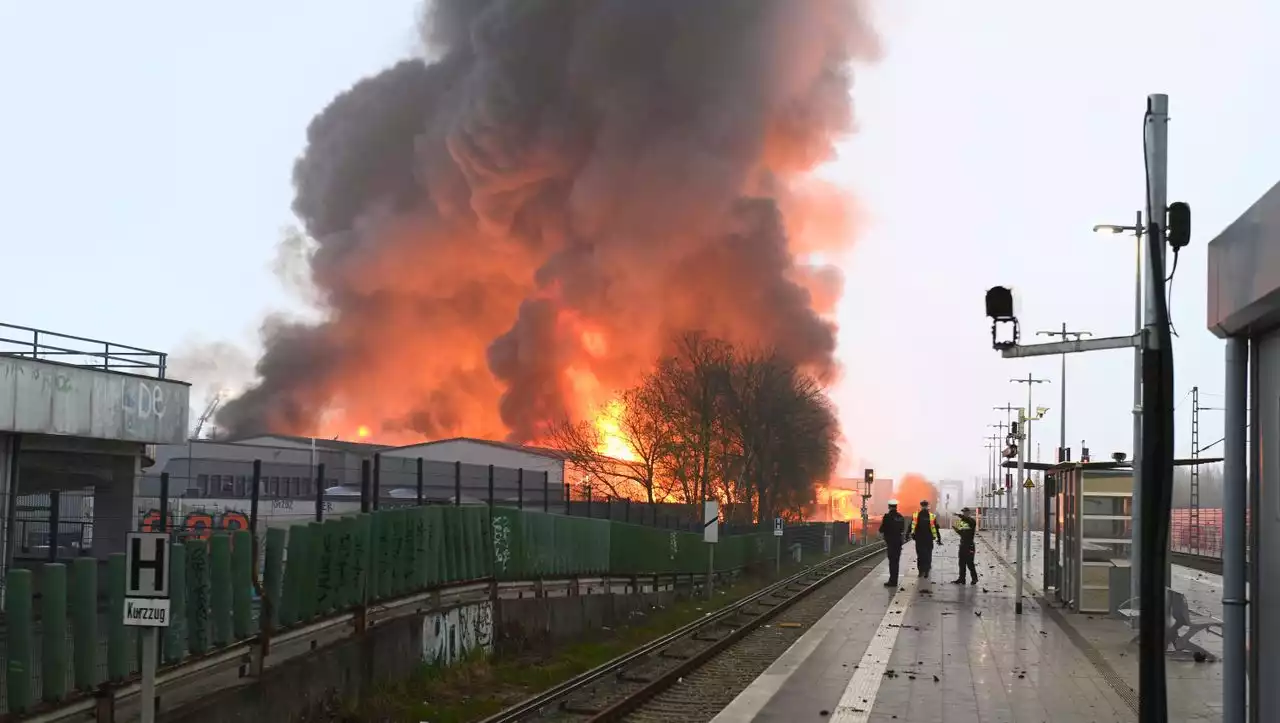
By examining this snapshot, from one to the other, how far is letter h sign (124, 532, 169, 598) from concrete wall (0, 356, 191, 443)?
18922 millimetres

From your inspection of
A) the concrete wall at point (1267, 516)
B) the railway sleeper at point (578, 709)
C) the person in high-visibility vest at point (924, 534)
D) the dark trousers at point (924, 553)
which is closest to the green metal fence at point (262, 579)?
the railway sleeper at point (578, 709)

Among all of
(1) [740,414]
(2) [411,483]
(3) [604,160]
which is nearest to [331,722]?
(2) [411,483]

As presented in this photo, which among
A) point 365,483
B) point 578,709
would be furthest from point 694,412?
point 578,709

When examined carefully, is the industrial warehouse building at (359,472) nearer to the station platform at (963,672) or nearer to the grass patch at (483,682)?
the grass patch at (483,682)

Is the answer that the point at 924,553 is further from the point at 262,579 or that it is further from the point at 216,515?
the point at 262,579

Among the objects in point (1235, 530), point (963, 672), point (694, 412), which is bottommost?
point (963, 672)

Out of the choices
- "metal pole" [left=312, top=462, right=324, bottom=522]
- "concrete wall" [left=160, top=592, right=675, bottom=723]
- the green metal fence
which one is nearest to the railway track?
"concrete wall" [left=160, top=592, right=675, bottom=723]

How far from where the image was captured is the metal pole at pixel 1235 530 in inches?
320

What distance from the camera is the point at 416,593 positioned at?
16125mm

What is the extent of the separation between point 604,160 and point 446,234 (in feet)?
43.3

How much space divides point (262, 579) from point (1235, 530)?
8419 mm

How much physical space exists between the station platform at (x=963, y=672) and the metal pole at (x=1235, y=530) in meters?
4.06

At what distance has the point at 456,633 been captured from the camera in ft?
53.3

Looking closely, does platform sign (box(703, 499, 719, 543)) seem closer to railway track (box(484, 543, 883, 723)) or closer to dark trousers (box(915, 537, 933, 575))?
railway track (box(484, 543, 883, 723))
